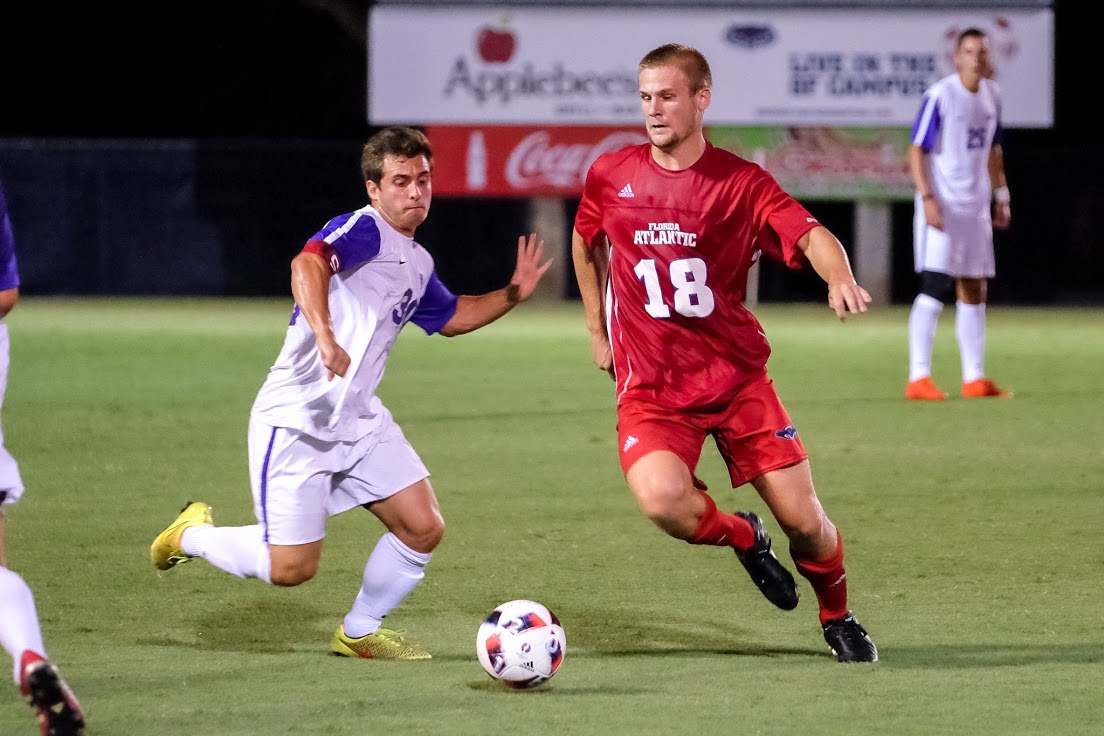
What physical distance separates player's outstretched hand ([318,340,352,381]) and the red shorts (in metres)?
0.89

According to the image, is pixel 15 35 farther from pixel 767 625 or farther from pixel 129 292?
pixel 767 625

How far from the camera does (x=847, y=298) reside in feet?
16.5

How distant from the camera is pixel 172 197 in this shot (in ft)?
83.1

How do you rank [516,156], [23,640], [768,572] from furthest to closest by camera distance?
[516,156] → [768,572] → [23,640]

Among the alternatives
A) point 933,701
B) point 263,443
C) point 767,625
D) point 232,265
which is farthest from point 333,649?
point 232,265

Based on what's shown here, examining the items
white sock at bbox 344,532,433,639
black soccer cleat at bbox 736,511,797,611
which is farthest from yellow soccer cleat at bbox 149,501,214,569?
black soccer cleat at bbox 736,511,797,611

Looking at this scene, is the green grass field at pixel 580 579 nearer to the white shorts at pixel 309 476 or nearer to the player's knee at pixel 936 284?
the white shorts at pixel 309 476

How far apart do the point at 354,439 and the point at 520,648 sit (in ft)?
3.17

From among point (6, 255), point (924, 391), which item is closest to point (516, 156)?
point (924, 391)

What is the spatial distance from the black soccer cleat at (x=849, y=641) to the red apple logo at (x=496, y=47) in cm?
1797

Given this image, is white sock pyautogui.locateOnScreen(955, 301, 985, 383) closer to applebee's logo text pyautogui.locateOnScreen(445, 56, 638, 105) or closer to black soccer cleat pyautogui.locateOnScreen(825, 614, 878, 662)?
black soccer cleat pyautogui.locateOnScreen(825, 614, 878, 662)

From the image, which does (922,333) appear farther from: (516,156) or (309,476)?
(516,156)

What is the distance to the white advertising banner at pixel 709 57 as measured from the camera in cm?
2264

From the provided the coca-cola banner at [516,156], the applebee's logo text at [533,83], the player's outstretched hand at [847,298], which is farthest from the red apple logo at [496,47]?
the player's outstretched hand at [847,298]
